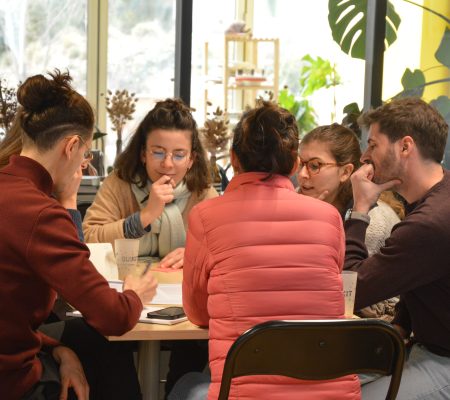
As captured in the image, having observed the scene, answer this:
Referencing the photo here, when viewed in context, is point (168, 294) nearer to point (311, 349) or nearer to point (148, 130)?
point (311, 349)

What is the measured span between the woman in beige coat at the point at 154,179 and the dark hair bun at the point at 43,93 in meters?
1.06

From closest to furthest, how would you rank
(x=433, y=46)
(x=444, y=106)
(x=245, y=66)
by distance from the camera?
(x=444, y=106)
(x=433, y=46)
(x=245, y=66)

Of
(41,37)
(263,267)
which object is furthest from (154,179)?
(41,37)

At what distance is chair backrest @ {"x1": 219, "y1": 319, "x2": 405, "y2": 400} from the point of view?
1.77 metres

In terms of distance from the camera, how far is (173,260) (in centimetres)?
300

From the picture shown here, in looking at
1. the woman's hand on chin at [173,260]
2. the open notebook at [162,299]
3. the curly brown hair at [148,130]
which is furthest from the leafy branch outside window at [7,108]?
the open notebook at [162,299]

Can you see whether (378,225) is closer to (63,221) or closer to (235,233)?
(235,233)

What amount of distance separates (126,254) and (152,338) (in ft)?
1.30

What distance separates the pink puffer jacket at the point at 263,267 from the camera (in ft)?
6.34

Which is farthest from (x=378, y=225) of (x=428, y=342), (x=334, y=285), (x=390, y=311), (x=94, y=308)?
(x=94, y=308)

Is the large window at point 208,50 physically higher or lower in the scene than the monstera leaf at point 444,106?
higher

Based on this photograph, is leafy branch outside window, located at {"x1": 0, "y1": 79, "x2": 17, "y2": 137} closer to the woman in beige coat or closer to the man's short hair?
the woman in beige coat

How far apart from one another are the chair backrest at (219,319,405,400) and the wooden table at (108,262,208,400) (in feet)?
0.94

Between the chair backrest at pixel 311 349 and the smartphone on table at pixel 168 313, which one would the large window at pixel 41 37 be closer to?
the smartphone on table at pixel 168 313
